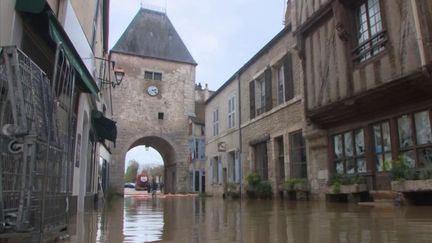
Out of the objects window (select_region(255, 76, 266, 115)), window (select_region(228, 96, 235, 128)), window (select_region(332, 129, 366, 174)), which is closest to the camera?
window (select_region(332, 129, 366, 174))

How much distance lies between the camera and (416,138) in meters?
7.39

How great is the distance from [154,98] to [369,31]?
20.9 meters

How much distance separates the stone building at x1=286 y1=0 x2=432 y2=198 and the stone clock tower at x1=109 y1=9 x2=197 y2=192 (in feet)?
56.1

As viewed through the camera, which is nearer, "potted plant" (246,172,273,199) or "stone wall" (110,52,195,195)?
"potted plant" (246,172,273,199)

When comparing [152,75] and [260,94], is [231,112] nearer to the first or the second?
[260,94]

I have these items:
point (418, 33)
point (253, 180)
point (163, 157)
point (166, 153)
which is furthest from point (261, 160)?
point (163, 157)

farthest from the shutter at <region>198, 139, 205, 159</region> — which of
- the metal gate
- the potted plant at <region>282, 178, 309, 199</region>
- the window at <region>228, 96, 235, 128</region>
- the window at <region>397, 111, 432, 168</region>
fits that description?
the metal gate

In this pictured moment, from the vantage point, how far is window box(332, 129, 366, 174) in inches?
355

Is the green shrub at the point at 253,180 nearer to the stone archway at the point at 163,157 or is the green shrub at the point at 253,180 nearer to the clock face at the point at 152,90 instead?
the stone archway at the point at 163,157

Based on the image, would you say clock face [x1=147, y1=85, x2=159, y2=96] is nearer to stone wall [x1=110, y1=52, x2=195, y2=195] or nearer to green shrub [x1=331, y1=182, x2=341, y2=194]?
stone wall [x1=110, y1=52, x2=195, y2=195]

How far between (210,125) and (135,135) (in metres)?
7.08

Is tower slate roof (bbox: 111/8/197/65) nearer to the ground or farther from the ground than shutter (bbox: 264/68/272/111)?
farther from the ground

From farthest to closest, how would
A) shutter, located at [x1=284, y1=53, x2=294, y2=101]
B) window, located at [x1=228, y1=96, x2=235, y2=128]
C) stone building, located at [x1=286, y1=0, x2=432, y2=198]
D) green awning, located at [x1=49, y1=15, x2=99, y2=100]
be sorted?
window, located at [x1=228, y1=96, x2=235, y2=128], shutter, located at [x1=284, y1=53, x2=294, y2=101], stone building, located at [x1=286, y1=0, x2=432, y2=198], green awning, located at [x1=49, y1=15, x2=99, y2=100]

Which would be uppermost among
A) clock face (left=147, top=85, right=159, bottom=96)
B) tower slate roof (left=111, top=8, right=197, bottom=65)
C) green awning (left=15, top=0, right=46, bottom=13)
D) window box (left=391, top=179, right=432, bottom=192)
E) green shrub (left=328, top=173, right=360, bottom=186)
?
tower slate roof (left=111, top=8, right=197, bottom=65)
